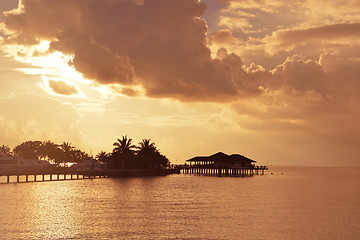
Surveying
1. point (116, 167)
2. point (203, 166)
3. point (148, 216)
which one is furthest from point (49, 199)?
point (203, 166)

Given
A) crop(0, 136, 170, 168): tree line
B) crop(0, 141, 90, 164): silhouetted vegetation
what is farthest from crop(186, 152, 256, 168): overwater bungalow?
crop(0, 141, 90, 164): silhouetted vegetation

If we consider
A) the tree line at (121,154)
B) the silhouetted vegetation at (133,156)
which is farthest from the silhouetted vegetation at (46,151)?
the silhouetted vegetation at (133,156)

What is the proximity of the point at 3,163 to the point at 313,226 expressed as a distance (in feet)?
287

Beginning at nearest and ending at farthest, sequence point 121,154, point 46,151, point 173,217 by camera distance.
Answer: point 173,217 → point 121,154 → point 46,151

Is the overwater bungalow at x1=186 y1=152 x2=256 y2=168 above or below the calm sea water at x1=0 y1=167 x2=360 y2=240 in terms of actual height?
above

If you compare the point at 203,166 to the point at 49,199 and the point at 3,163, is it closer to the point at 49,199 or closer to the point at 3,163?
the point at 3,163

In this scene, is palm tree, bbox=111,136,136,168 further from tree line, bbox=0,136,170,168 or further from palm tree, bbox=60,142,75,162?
palm tree, bbox=60,142,75,162

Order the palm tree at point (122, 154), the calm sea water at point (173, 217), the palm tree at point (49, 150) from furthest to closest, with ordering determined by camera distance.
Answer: the palm tree at point (49, 150), the palm tree at point (122, 154), the calm sea water at point (173, 217)

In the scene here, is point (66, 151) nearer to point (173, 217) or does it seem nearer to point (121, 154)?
point (121, 154)

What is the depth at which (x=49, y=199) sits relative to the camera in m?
73.6

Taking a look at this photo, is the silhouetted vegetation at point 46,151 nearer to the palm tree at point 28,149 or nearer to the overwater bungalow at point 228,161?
the palm tree at point 28,149

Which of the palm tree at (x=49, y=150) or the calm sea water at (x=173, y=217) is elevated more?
the palm tree at (x=49, y=150)

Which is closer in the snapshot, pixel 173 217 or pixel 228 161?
pixel 173 217

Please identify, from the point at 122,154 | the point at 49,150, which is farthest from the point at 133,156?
the point at 49,150
